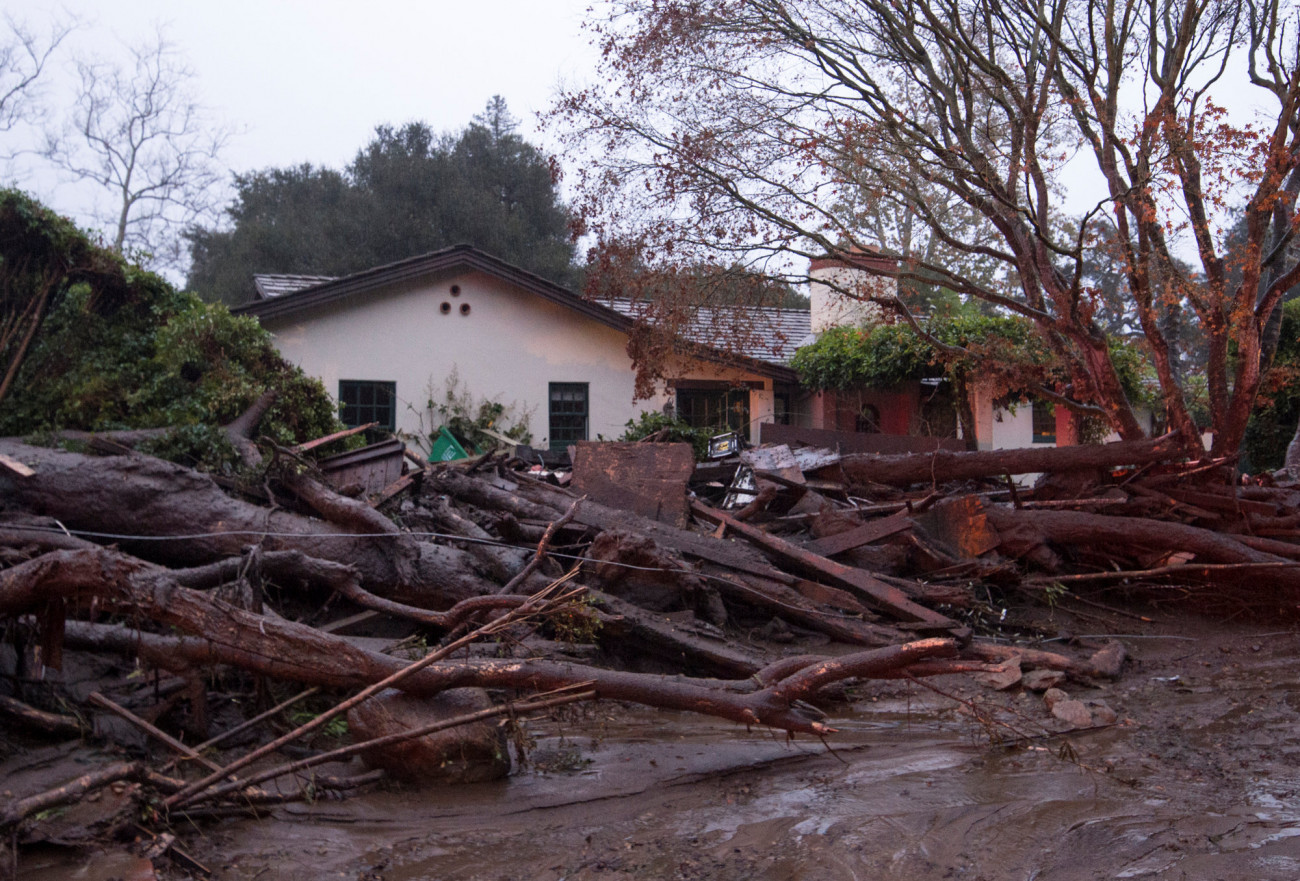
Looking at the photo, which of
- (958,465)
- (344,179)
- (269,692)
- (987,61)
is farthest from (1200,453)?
(344,179)

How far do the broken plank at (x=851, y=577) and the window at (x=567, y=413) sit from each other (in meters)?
7.83

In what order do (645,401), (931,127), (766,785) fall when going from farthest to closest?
(645,401) < (931,127) < (766,785)

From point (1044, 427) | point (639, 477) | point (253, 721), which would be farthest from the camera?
point (1044, 427)

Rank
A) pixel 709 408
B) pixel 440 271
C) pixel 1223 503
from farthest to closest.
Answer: pixel 709 408
pixel 440 271
pixel 1223 503

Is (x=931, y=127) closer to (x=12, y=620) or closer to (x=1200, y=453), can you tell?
(x=1200, y=453)

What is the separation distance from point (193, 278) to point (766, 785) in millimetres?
36835

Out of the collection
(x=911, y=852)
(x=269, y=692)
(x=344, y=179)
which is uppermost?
(x=344, y=179)

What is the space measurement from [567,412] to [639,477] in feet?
24.2

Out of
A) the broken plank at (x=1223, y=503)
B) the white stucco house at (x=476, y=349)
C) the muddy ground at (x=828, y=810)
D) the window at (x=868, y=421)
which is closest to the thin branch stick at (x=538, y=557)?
the muddy ground at (x=828, y=810)

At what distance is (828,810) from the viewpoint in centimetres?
517

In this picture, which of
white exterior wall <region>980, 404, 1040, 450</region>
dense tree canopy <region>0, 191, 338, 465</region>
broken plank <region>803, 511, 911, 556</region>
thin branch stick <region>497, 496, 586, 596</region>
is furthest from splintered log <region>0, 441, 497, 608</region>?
white exterior wall <region>980, 404, 1040, 450</region>

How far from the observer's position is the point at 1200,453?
11484 millimetres

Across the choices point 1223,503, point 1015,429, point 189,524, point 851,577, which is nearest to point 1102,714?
point 851,577

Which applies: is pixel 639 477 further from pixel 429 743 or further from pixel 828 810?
pixel 828 810
